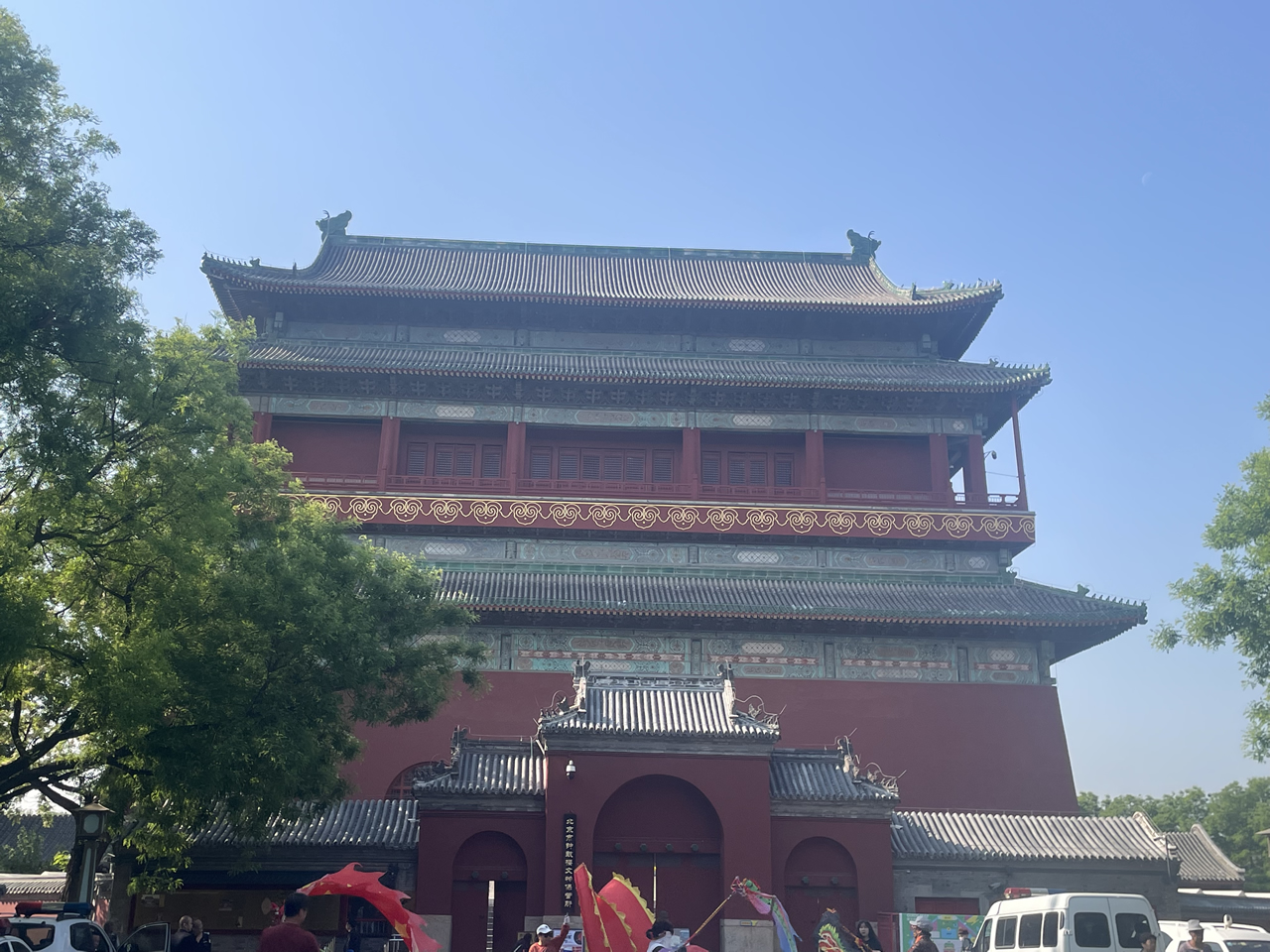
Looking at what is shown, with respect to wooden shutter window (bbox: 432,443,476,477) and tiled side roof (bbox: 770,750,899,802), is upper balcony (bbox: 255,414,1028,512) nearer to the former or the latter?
wooden shutter window (bbox: 432,443,476,477)

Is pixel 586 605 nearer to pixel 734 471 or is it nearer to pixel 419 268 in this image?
pixel 734 471

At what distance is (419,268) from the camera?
3191 cm

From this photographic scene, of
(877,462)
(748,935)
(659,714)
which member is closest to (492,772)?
(659,714)

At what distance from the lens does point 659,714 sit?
691 inches

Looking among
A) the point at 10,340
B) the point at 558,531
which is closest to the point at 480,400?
the point at 558,531

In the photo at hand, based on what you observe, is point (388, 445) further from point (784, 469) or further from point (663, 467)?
point (784, 469)

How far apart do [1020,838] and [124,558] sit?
13732mm

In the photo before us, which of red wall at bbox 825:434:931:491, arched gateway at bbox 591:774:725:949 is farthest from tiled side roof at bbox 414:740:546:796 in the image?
red wall at bbox 825:434:931:491

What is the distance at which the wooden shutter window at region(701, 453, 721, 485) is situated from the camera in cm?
2779

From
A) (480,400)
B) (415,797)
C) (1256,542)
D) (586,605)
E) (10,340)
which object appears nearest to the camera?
(10,340)

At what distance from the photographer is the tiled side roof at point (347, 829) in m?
16.4

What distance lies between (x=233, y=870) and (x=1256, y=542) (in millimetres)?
17760

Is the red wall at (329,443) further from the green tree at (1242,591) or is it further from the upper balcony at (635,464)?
the green tree at (1242,591)

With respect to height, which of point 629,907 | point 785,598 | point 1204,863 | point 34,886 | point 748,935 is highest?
point 785,598
